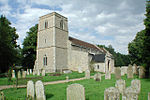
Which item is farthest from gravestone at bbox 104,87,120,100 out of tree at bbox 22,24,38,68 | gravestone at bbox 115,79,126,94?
tree at bbox 22,24,38,68

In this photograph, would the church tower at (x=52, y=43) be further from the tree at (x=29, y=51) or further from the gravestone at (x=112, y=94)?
the gravestone at (x=112, y=94)

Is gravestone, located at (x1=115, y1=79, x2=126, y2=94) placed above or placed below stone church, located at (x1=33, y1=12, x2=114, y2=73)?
below

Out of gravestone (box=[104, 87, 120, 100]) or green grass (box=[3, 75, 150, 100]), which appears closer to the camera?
gravestone (box=[104, 87, 120, 100])

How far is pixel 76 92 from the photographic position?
17.9ft

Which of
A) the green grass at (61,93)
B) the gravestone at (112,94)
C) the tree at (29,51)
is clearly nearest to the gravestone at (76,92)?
the gravestone at (112,94)

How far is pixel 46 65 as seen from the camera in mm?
28219

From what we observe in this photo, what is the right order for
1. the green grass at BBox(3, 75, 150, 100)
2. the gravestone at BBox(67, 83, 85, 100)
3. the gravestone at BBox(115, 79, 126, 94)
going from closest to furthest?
the gravestone at BBox(67, 83, 85, 100), the green grass at BBox(3, 75, 150, 100), the gravestone at BBox(115, 79, 126, 94)

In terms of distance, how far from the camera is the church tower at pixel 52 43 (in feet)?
89.6

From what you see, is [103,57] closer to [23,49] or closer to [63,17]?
[63,17]

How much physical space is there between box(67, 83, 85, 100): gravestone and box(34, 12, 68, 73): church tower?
21013 millimetres

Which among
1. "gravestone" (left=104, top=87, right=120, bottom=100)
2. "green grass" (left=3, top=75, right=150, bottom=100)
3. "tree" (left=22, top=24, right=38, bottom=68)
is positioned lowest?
"green grass" (left=3, top=75, right=150, bottom=100)

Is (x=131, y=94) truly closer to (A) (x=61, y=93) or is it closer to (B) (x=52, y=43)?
(A) (x=61, y=93)

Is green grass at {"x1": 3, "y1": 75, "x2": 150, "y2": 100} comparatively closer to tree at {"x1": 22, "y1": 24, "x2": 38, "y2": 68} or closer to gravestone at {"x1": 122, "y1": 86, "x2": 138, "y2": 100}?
gravestone at {"x1": 122, "y1": 86, "x2": 138, "y2": 100}

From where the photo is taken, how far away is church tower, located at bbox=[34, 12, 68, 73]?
1075 inches
